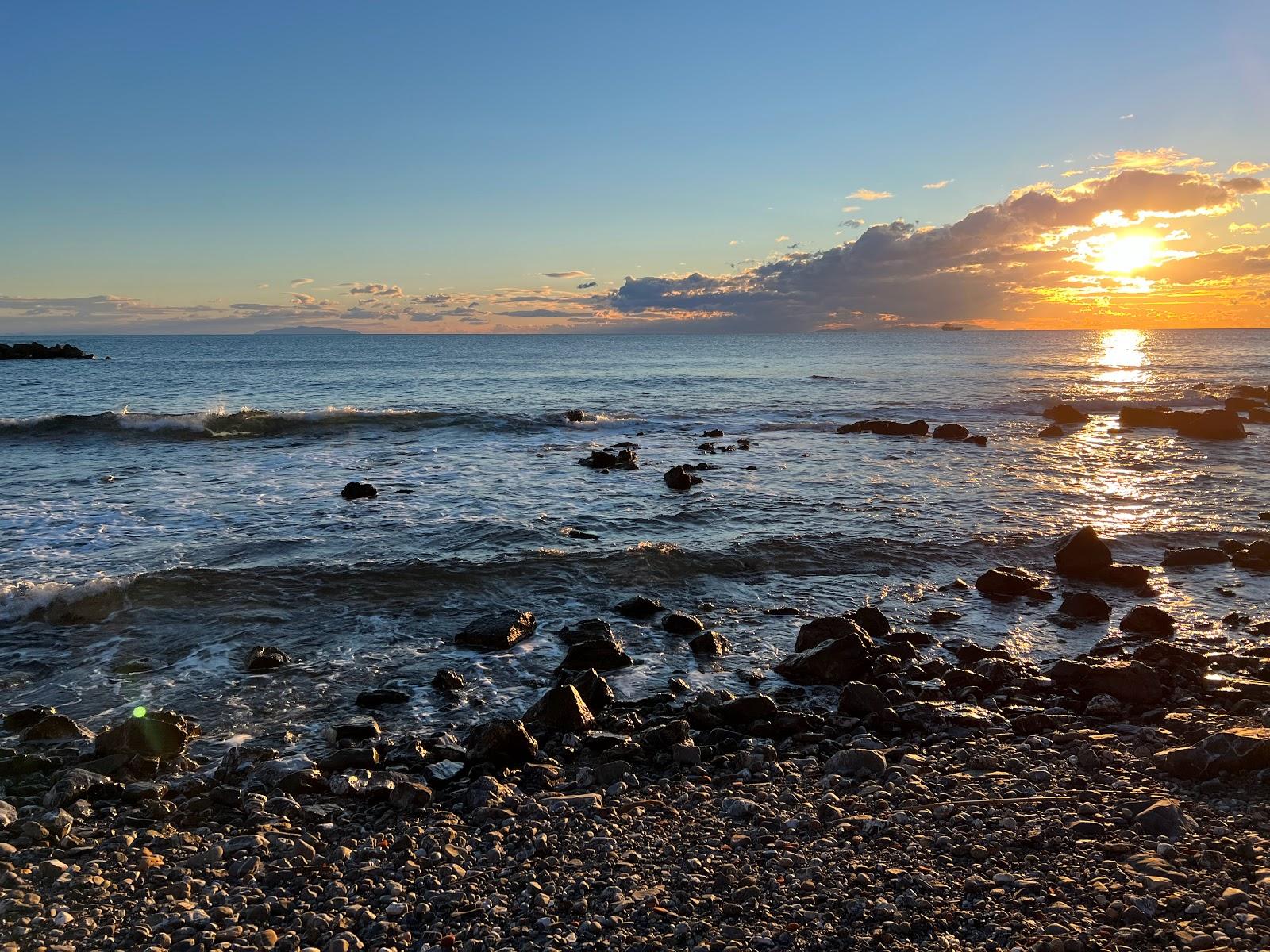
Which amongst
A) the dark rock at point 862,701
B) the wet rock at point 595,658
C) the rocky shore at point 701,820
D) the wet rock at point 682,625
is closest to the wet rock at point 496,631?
the wet rock at point 595,658

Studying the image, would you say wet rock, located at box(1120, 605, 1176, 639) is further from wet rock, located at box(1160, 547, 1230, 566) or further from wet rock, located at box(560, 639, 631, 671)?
wet rock, located at box(560, 639, 631, 671)

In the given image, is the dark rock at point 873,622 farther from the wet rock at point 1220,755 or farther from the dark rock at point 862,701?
the wet rock at point 1220,755

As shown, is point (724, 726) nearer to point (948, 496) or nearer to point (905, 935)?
point (905, 935)

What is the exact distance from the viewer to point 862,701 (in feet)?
28.6

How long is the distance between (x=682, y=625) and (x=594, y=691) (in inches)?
111

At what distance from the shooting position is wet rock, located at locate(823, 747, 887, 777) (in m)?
7.30

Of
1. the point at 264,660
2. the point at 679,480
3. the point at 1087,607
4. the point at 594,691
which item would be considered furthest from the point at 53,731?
the point at 679,480

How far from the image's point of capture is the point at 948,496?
68.9 ft

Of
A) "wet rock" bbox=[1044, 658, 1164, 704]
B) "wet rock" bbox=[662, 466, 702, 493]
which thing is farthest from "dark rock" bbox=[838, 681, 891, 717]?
"wet rock" bbox=[662, 466, 702, 493]

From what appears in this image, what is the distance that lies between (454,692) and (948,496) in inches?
617

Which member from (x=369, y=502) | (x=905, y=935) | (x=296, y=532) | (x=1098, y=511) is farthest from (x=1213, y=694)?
(x=369, y=502)

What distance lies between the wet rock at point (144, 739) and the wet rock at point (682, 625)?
626cm

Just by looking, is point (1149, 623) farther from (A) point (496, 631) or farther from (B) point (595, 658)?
(A) point (496, 631)

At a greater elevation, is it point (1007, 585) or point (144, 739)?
point (1007, 585)
